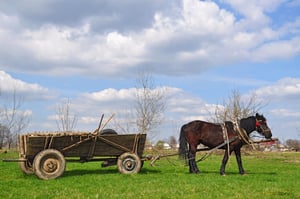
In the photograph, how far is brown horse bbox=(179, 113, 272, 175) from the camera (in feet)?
49.9

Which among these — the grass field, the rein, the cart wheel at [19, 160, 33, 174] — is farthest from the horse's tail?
the cart wheel at [19, 160, 33, 174]

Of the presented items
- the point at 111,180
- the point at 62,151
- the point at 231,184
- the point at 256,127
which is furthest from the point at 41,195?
the point at 256,127

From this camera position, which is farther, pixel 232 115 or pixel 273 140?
pixel 232 115

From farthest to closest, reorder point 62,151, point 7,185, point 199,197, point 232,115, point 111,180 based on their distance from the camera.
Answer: point 232,115 → point 62,151 → point 111,180 → point 7,185 → point 199,197

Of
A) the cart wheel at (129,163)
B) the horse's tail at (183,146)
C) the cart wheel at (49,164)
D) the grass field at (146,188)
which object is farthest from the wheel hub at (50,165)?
the horse's tail at (183,146)

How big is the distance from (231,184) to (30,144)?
6.62 metres

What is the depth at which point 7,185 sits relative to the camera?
11602 mm

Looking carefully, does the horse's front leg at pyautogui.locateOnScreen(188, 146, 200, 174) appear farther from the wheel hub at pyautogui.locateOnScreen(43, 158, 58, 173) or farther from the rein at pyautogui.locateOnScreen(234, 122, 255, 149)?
the wheel hub at pyautogui.locateOnScreen(43, 158, 58, 173)

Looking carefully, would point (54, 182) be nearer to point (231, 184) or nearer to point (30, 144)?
point (30, 144)

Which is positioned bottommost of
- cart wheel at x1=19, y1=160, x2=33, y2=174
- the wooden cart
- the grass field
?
the grass field

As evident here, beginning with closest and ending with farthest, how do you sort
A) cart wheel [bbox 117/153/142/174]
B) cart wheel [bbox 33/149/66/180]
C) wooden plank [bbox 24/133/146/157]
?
cart wheel [bbox 33/149/66/180] → wooden plank [bbox 24/133/146/157] → cart wheel [bbox 117/153/142/174]

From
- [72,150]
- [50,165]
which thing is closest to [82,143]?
[72,150]

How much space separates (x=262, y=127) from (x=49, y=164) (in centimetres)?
783

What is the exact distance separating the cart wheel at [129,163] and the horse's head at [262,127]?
15.3 ft
